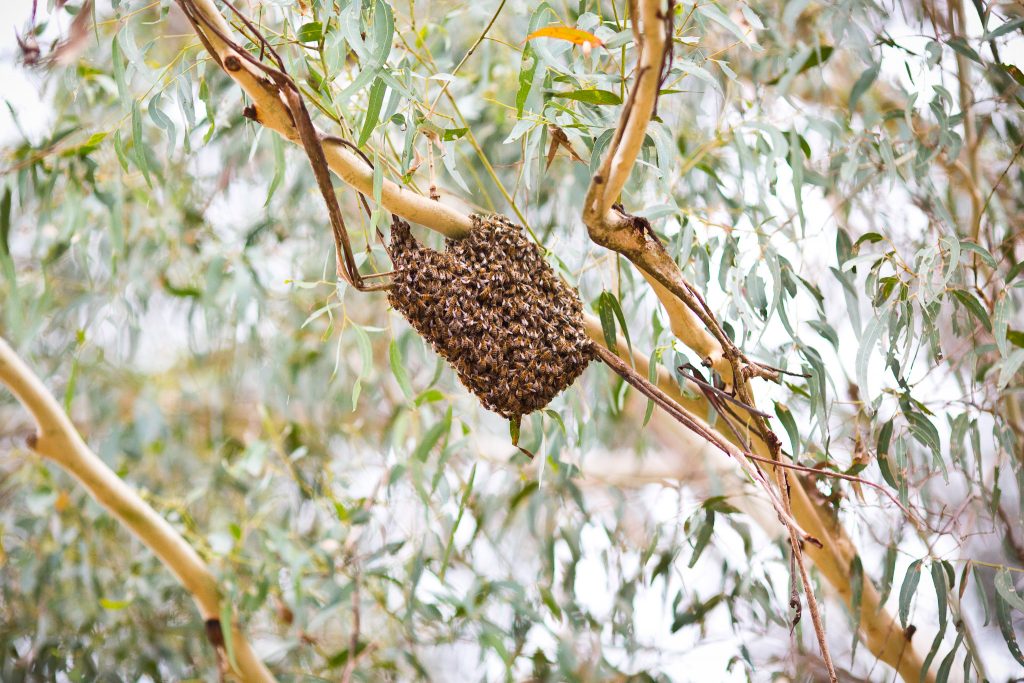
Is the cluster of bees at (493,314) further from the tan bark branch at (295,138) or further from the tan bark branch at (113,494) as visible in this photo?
the tan bark branch at (113,494)

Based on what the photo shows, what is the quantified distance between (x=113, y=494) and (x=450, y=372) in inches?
32.7

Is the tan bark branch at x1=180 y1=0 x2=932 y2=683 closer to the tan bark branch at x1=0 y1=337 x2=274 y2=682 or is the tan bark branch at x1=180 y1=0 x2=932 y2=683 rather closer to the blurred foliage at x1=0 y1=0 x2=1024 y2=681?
the blurred foliage at x1=0 y1=0 x2=1024 y2=681

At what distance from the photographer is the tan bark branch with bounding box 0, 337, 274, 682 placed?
53.7 inches

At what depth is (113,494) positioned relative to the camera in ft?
4.80

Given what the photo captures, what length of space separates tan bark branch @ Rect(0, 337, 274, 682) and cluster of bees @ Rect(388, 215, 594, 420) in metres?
0.70

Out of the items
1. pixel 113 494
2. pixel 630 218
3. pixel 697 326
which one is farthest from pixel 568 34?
pixel 113 494

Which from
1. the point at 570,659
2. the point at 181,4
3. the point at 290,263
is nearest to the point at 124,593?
the point at 290,263

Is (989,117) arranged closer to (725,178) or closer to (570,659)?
(725,178)

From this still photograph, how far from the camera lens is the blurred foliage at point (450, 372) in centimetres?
119

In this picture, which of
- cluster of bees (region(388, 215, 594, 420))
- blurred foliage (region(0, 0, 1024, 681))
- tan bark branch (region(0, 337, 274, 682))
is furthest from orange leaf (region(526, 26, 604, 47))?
tan bark branch (region(0, 337, 274, 682))

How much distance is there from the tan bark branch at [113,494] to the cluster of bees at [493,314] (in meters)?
0.70

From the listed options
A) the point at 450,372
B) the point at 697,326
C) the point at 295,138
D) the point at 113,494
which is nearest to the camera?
the point at 295,138

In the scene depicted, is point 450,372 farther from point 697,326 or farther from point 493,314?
point 493,314

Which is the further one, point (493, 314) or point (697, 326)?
point (697, 326)
